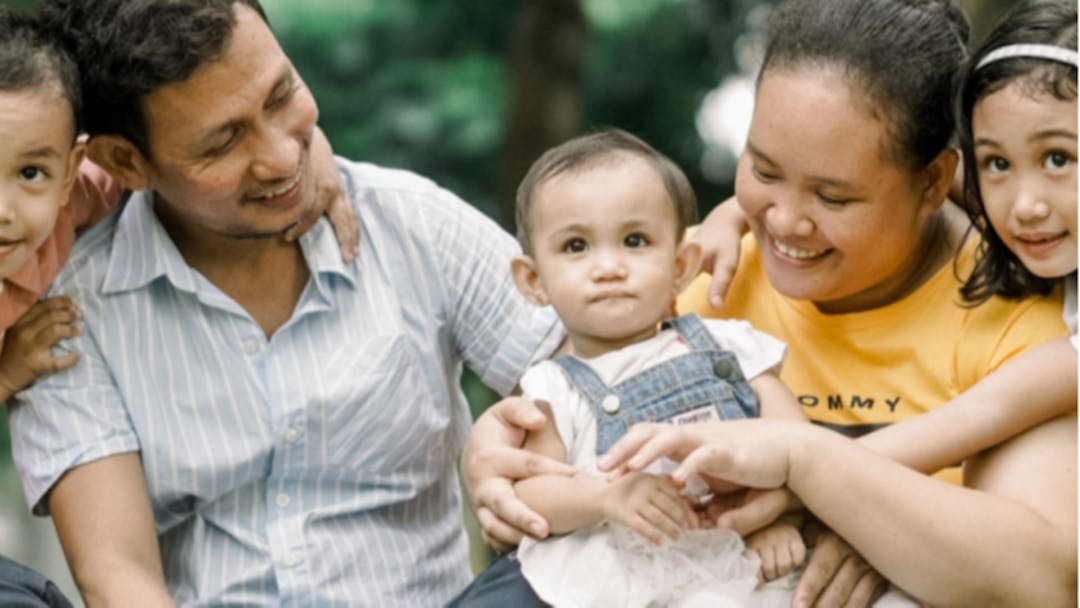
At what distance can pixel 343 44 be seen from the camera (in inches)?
290

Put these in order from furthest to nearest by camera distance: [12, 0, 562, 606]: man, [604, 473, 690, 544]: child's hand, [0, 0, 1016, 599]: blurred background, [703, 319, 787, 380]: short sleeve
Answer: [0, 0, 1016, 599]: blurred background, [12, 0, 562, 606]: man, [703, 319, 787, 380]: short sleeve, [604, 473, 690, 544]: child's hand

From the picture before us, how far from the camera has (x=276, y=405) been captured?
3.12m

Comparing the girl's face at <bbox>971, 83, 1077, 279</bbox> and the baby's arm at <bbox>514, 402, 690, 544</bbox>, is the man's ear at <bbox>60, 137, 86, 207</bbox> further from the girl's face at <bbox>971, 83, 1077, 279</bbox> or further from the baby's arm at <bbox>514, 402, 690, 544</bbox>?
the girl's face at <bbox>971, 83, 1077, 279</bbox>

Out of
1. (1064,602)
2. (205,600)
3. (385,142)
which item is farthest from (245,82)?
(385,142)

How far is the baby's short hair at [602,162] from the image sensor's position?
2.88 meters

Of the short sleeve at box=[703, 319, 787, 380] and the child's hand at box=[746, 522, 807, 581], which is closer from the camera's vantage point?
the child's hand at box=[746, 522, 807, 581]

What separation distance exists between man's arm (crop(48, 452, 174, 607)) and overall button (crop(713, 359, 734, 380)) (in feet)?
3.36

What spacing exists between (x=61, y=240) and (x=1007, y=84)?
166 cm

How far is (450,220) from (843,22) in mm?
882

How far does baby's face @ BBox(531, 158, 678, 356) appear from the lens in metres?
2.82

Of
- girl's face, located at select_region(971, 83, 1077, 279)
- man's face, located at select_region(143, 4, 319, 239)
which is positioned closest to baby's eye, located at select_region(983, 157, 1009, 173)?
girl's face, located at select_region(971, 83, 1077, 279)

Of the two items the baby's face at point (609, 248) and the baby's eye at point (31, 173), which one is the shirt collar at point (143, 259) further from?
the baby's face at point (609, 248)

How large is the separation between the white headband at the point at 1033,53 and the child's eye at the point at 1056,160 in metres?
0.14

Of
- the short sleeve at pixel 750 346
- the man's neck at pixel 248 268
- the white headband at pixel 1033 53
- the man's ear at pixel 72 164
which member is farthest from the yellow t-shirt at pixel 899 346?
the man's ear at pixel 72 164
